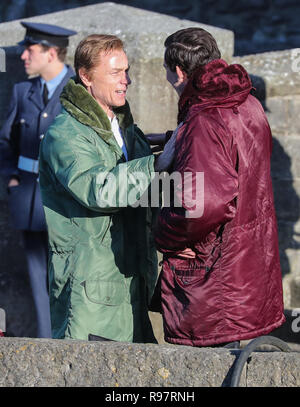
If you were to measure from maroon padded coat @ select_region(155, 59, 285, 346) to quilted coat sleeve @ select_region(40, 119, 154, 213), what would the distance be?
0.19m

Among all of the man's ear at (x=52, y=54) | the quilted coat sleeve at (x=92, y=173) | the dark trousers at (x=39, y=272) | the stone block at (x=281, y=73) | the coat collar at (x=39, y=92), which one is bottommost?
the dark trousers at (x=39, y=272)

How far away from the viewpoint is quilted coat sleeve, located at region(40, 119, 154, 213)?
355cm

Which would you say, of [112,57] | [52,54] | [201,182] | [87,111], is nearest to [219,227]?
[201,182]

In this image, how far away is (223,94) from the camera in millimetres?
3385

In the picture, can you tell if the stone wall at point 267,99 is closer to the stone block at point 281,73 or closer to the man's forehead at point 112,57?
the stone block at point 281,73

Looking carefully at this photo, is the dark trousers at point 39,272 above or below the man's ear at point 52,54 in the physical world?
below

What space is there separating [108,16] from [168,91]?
2.05 feet

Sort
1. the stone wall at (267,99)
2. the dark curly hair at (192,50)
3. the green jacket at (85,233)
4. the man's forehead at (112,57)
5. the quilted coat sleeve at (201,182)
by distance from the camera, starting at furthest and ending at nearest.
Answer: the stone wall at (267,99) → the man's forehead at (112,57) → the green jacket at (85,233) → the dark curly hair at (192,50) → the quilted coat sleeve at (201,182)

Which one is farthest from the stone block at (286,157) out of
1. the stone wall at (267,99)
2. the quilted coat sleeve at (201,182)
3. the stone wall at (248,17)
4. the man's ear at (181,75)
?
the stone wall at (248,17)

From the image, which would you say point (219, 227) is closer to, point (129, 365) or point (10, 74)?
point (129, 365)

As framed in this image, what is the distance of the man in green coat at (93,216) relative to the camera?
3.64 meters

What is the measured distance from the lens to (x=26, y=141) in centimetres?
524

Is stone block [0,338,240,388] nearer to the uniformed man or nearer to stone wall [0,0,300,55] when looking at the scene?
the uniformed man

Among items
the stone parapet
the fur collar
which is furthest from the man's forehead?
the stone parapet
